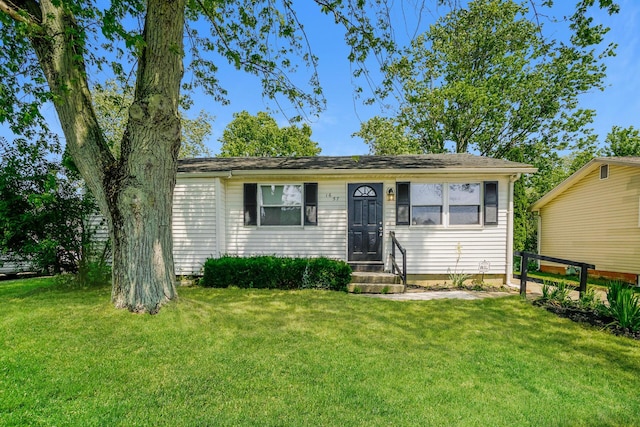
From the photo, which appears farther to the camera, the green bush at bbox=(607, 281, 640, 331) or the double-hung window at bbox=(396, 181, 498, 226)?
the double-hung window at bbox=(396, 181, 498, 226)

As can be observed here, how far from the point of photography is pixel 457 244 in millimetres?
7727

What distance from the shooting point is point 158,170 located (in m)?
4.09

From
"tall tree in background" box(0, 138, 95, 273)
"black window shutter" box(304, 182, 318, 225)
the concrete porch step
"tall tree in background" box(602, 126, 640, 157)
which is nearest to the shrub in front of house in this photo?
the concrete porch step

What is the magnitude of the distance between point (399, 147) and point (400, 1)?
16.5m

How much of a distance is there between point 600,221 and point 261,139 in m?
24.3

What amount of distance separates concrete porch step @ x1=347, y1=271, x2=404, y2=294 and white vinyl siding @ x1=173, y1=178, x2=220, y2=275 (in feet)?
12.4

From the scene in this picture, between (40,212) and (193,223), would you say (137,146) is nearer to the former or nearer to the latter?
(40,212)

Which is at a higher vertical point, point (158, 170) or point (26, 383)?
point (158, 170)

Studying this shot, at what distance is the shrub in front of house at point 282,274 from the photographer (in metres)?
6.70

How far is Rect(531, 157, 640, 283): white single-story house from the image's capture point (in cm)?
884

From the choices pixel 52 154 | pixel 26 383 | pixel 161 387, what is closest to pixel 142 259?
pixel 26 383

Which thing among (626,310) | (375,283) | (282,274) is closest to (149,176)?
(282,274)

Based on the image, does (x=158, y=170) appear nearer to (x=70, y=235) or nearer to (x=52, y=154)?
(x=70, y=235)

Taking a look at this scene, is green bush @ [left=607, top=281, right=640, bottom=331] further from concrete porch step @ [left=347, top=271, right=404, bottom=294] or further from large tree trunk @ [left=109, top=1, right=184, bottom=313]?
large tree trunk @ [left=109, top=1, right=184, bottom=313]
